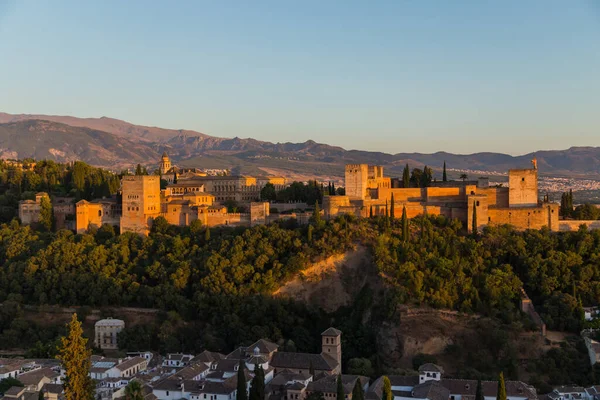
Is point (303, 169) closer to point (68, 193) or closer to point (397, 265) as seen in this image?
point (68, 193)

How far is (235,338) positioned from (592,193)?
70.2m

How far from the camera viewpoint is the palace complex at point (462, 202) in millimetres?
37469

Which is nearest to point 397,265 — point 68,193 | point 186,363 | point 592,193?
point 186,363

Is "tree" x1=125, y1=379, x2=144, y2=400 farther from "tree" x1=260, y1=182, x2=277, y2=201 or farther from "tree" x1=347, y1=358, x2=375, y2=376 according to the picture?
"tree" x1=260, y1=182, x2=277, y2=201

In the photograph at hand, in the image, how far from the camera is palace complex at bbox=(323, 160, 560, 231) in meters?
37.5

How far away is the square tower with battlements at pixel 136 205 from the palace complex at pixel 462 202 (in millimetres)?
9997

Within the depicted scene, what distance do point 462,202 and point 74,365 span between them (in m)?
23.8

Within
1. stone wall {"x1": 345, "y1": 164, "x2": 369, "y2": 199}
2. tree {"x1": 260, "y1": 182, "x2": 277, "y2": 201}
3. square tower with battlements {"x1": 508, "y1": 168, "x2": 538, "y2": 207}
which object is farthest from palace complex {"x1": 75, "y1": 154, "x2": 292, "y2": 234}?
square tower with battlements {"x1": 508, "y1": 168, "x2": 538, "y2": 207}

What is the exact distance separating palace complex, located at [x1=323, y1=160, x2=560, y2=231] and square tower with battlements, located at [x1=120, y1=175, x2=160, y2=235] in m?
10.00

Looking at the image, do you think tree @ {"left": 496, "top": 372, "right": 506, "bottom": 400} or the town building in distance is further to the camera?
the town building in distance

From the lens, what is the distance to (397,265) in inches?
→ 1368

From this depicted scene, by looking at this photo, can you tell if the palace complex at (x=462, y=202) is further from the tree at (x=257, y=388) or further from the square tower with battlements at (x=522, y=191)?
the tree at (x=257, y=388)

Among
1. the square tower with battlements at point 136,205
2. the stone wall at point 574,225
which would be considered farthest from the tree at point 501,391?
the square tower with battlements at point 136,205

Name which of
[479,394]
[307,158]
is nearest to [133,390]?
[479,394]
